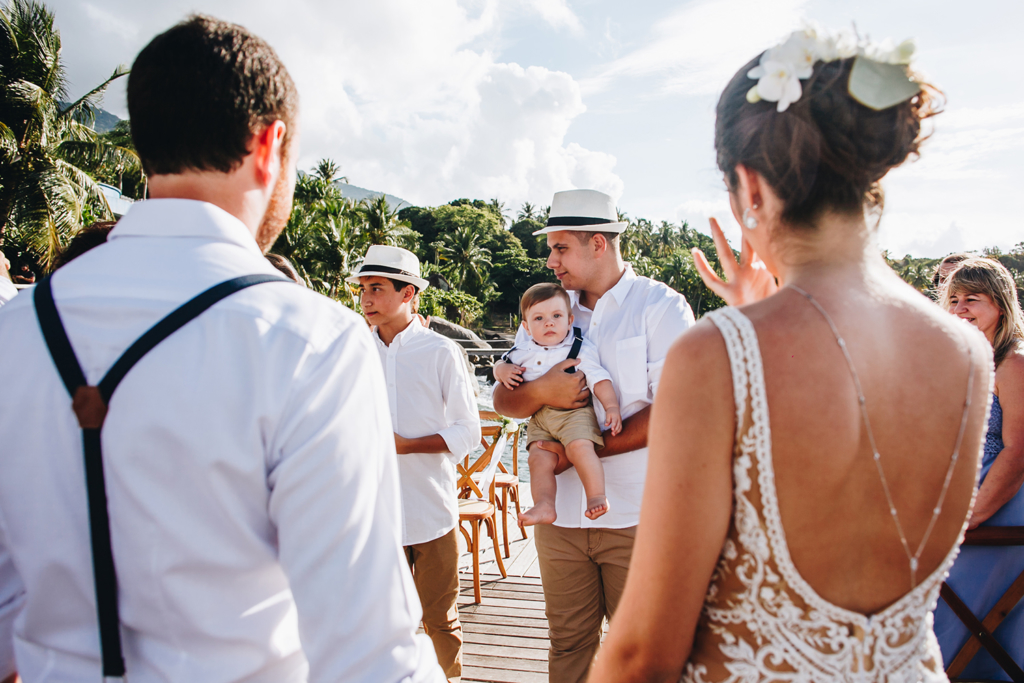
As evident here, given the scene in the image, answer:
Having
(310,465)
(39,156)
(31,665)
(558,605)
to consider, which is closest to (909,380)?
(310,465)

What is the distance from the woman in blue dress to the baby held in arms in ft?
5.62

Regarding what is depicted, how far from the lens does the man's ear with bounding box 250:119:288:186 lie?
3.52ft

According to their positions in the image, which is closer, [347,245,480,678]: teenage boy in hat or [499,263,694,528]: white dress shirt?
[499,263,694,528]: white dress shirt

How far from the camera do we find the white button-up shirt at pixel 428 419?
324cm

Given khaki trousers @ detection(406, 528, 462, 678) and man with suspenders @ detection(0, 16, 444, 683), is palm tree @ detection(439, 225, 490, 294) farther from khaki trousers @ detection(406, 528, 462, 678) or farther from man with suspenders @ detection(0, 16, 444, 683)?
man with suspenders @ detection(0, 16, 444, 683)

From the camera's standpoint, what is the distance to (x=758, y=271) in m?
1.43

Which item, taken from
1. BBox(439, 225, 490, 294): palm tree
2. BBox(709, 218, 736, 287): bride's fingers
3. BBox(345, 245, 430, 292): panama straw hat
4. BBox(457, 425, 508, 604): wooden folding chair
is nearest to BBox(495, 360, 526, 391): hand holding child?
BBox(345, 245, 430, 292): panama straw hat

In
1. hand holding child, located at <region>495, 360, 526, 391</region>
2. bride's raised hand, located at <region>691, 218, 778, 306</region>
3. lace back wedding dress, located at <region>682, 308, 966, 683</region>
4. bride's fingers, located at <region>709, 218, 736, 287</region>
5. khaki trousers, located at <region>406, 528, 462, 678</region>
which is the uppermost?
bride's fingers, located at <region>709, 218, 736, 287</region>

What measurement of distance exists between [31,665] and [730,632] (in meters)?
1.21

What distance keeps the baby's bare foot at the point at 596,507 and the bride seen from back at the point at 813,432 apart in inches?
52.9

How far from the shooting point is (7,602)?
1106mm

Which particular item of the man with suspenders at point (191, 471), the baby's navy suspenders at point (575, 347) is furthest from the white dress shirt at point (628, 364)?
the man with suspenders at point (191, 471)

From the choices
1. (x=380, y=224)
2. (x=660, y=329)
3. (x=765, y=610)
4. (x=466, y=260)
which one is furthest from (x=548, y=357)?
(x=466, y=260)

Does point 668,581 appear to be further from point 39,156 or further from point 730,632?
point 39,156
